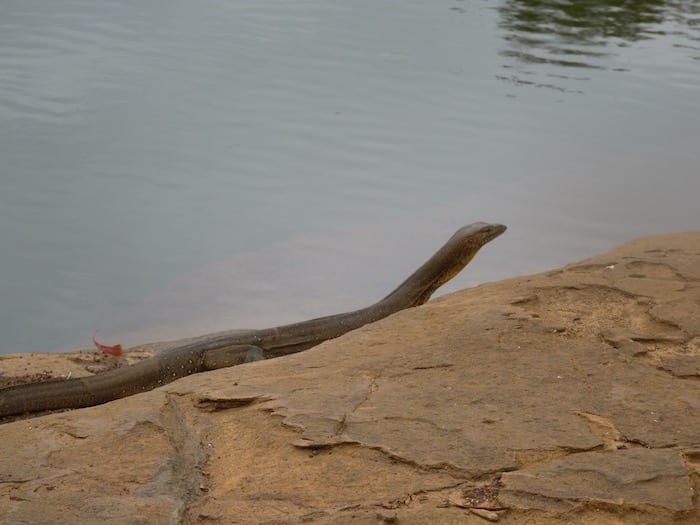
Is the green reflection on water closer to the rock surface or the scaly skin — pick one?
the scaly skin

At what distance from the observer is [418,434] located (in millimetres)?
3248

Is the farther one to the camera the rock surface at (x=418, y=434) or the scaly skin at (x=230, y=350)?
the scaly skin at (x=230, y=350)

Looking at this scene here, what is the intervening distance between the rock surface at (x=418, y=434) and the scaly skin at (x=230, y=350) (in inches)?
52.5

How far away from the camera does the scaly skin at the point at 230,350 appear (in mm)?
5035

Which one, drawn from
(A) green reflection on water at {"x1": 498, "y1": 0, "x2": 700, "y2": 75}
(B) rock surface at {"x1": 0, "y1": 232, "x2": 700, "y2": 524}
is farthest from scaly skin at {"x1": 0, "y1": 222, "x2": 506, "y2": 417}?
(A) green reflection on water at {"x1": 498, "y1": 0, "x2": 700, "y2": 75}

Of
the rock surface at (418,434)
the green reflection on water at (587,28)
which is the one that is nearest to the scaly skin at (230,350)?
the rock surface at (418,434)

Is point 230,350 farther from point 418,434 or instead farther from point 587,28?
point 587,28

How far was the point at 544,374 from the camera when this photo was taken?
366 centimetres

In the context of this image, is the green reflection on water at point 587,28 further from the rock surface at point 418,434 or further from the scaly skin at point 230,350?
the rock surface at point 418,434

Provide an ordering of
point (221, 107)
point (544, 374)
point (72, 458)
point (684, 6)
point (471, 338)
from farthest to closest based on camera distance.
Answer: point (684, 6), point (221, 107), point (471, 338), point (544, 374), point (72, 458)

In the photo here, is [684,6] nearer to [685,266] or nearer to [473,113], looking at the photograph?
[473,113]

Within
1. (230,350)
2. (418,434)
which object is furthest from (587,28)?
(418,434)

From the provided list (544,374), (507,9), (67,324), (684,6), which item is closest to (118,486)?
(544,374)

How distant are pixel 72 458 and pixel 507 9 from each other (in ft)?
46.2
